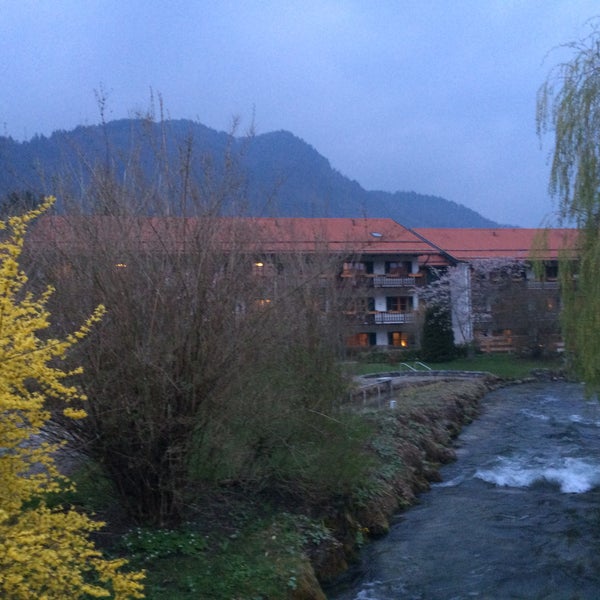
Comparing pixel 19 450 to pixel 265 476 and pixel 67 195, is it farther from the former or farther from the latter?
pixel 265 476

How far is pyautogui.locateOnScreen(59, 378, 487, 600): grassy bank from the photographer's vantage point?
24.8 feet

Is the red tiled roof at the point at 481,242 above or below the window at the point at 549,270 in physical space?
above

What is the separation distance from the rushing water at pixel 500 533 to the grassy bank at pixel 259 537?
0.39 m

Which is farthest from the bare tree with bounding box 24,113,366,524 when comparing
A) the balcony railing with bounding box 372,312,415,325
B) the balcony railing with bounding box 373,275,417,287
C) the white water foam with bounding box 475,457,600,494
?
the balcony railing with bounding box 373,275,417,287

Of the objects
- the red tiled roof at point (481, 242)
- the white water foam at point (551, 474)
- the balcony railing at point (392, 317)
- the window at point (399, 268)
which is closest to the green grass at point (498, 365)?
the balcony railing at point (392, 317)

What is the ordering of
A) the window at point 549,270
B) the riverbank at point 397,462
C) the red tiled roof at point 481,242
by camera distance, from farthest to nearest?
the red tiled roof at point 481,242 → the window at point 549,270 → the riverbank at point 397,462

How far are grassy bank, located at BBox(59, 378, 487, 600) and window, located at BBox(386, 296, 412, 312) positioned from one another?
31.2 m

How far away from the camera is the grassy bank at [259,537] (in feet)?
24.8

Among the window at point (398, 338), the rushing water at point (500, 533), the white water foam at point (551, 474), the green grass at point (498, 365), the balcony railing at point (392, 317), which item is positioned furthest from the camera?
the window at point (398, 338)

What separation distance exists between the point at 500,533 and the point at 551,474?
4593 mm

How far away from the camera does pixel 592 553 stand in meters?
10.3

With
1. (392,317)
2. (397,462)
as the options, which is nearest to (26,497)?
(397,462)

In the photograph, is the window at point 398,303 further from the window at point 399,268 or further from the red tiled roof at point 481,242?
the red tiled roof at point 481,242

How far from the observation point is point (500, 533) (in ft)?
36.7
